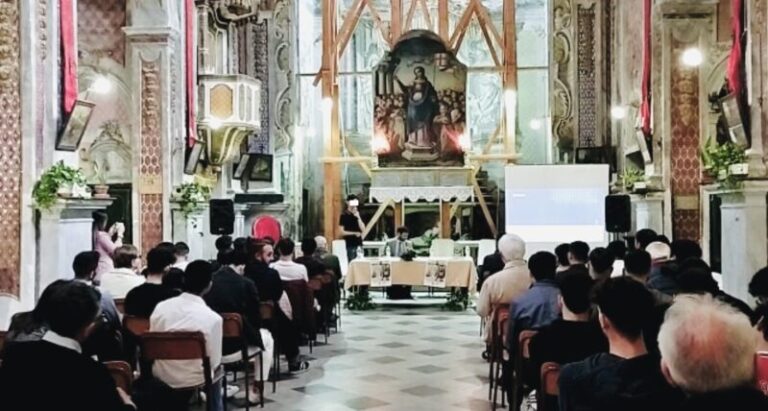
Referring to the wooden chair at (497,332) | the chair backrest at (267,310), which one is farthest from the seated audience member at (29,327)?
the wooden chair at (497,332)

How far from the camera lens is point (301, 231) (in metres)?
23.0

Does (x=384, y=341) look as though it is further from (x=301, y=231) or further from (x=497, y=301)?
(x=301, y=231)

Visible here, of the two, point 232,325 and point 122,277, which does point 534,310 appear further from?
point 122,277

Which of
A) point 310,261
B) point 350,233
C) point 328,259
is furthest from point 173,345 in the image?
point 350,233

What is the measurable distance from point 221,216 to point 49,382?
430 inches

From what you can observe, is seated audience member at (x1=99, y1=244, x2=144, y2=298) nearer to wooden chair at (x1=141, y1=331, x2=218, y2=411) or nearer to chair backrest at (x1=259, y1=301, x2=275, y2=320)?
chair backrest at (x1=259, y1=301, x2=275, y2=320)

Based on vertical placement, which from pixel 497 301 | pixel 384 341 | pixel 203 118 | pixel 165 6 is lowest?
pixel 384 341

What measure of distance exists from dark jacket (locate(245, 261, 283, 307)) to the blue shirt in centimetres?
267

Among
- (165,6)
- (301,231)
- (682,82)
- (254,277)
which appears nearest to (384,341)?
(254,277)

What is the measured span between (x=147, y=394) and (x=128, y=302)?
3.40 feet

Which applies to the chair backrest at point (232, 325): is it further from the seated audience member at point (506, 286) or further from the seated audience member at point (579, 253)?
the seated audience member at point (579, 253)

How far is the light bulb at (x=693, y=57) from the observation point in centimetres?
1243

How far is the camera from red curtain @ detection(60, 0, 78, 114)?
10203 mm

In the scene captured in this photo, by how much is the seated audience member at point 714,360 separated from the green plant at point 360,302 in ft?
37.6
